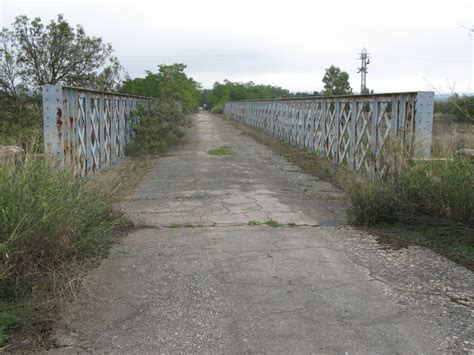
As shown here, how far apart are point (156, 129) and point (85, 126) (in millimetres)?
5886

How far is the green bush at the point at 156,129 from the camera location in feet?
48.2

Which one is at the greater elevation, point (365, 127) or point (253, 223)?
point (365, 127)

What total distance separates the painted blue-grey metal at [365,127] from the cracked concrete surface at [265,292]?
55.9 inches

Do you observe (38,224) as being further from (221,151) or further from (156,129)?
(156,129)

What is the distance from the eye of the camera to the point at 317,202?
798 centimetres

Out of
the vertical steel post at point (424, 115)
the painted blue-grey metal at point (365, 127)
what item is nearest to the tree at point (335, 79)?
the painted blue-grey metal at point (365, 127)

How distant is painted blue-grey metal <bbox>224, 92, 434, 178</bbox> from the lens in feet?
23.2

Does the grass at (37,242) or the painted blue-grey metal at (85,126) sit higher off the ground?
the painted blue-grey metal at (85,126)

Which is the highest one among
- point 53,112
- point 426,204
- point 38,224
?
point 53,112

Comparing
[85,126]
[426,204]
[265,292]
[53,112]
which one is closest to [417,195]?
[426,204]

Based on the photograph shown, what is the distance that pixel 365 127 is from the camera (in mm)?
9586

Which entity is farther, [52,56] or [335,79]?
[335,79]

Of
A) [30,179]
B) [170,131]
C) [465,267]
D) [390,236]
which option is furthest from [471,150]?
[170,131]

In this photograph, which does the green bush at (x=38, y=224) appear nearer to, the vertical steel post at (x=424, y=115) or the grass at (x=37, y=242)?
the grass at (x=37, y=242)
